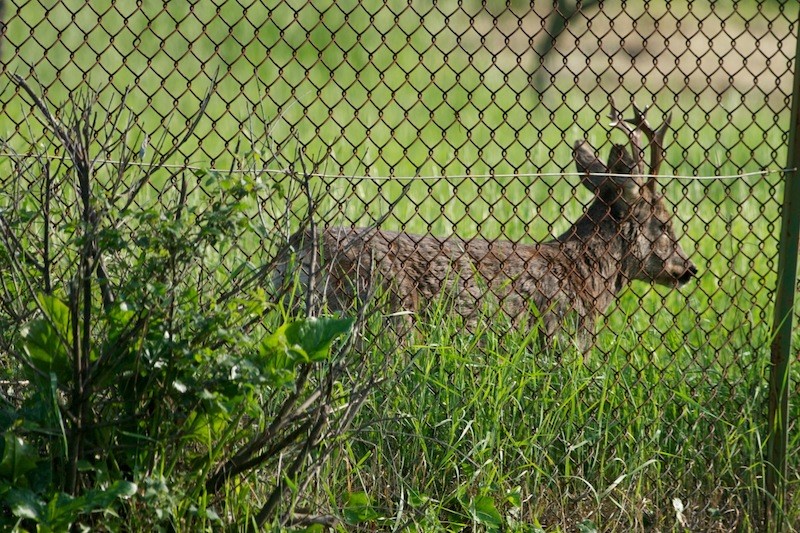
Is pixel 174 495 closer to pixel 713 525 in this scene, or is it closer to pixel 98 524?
pixel 98 524

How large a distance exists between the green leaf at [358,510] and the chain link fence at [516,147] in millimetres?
777

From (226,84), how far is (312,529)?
10572mm

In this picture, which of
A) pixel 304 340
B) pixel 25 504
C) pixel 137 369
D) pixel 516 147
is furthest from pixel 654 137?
pixel 516 147

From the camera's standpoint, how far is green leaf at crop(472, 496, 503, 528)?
3395 millimetres

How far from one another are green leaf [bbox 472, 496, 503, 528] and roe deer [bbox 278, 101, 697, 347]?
1.24m

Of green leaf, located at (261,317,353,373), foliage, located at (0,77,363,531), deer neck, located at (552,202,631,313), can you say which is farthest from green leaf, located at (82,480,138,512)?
deer neck, located at (552,202,631,313)

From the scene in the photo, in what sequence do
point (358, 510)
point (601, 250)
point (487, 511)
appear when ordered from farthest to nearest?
point (601, 250), point (487, 511), point (358, 510)

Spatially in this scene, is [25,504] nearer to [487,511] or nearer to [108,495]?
[108,495]

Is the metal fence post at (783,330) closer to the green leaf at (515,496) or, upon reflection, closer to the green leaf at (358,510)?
the green leaf at (515,496)

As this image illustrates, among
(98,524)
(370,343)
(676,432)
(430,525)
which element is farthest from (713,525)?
(98,524)

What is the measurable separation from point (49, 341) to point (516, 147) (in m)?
8.87

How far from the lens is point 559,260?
19.0 feet

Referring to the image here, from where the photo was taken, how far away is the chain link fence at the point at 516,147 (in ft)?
12.4

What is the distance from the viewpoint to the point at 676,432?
159 inches
